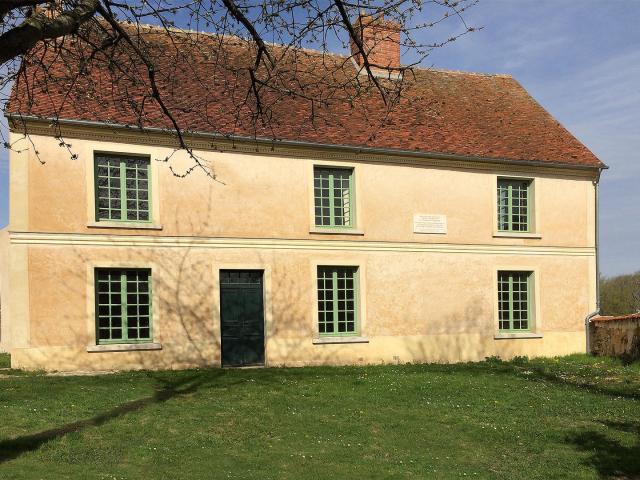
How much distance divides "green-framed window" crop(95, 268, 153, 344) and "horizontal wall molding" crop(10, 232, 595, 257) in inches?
28.5

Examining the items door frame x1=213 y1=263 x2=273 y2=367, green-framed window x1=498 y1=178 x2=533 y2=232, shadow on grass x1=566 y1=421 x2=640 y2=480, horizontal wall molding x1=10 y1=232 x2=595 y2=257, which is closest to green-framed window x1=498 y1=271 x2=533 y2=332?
horizontal wall molding x1=10 y1=232 x2=595 y2=257

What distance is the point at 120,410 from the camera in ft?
32.0

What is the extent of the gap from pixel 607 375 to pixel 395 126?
8.48 meters

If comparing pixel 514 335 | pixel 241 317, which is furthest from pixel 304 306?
pixel 514 335

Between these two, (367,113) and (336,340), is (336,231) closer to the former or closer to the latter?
(336,340)

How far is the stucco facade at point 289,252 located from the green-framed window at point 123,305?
30cm

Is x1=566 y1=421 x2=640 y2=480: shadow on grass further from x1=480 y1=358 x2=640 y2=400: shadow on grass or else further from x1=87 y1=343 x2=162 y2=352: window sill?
x1=87 y1=343 x2=162 y2=352: window sill

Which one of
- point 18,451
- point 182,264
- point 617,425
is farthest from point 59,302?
point 617,425

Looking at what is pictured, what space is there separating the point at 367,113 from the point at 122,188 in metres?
7.17

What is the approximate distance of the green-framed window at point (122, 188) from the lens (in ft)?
47.1

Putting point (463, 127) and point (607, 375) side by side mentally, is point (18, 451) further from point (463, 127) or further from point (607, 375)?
point (463, 127)

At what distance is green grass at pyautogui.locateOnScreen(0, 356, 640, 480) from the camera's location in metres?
7.41

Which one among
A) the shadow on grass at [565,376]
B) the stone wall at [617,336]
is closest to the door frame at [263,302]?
the shadow on grass at [565,376]

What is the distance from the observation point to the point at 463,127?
61.1 feet
